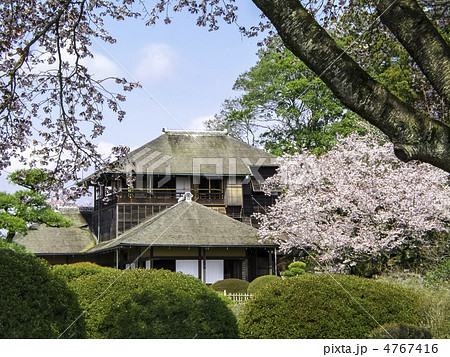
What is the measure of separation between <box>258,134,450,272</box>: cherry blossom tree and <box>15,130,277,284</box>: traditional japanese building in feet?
16.1

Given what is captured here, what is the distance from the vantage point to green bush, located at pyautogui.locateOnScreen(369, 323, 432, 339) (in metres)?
9.12

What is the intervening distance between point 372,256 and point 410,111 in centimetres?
2026

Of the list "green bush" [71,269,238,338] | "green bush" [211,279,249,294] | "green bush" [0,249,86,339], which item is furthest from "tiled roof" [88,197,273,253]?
"green bush" [0,249,86,339]

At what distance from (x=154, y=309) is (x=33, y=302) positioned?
112 inches

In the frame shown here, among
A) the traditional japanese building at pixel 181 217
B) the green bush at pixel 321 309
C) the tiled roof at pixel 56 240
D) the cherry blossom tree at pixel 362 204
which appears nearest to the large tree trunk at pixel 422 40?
the green bush at pixel 321 309

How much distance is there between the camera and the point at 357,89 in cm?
548

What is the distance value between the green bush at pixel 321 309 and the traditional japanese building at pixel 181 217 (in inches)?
778

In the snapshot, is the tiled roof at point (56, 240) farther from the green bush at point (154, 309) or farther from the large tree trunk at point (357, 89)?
the large tree trunk at point (357, 89)

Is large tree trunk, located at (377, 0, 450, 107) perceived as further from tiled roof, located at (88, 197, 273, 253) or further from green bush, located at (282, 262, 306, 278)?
tiled roof, located at (88, 197, 273, 253)

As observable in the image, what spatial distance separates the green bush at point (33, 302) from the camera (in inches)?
256

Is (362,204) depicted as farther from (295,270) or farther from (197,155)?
(197,155)

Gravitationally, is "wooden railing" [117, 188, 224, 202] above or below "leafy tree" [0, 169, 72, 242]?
above

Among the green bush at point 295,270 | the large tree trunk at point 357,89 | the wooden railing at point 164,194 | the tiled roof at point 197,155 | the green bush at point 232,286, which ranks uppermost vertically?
the tiled roof at point 197,155

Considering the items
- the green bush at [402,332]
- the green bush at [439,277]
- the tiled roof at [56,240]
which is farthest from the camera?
the tiled roof at [56,240]
